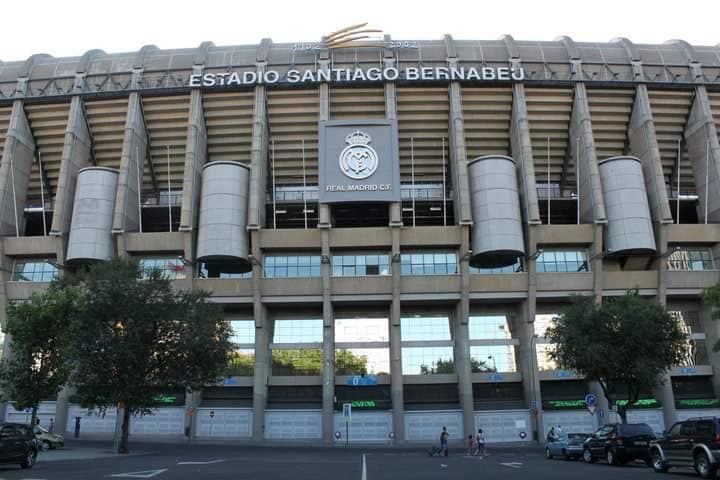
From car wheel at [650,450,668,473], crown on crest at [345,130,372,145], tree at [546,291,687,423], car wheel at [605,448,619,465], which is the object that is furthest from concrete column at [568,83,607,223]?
car wheel at [650,450,668,473]

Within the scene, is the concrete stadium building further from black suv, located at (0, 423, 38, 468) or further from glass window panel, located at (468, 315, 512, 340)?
black suv, located at (0, 423, 38, 468)

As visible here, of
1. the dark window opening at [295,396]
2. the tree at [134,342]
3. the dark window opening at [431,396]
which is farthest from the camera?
the dark window opening at [295,396]

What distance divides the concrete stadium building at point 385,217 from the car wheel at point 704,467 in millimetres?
28019

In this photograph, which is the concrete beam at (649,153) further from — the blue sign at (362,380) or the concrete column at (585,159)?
the blue sign at (362,380)

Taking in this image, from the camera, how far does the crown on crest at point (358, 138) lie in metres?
49.0

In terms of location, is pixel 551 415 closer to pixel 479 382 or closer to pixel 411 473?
pixel 479 382

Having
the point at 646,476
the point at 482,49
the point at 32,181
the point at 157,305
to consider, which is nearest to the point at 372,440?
the point at 157,305

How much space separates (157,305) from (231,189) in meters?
19.3

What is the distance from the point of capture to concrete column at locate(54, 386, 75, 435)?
46562 mm

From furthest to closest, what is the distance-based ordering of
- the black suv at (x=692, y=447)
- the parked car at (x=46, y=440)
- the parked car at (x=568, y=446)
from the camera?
1. the parked car at (x=46, y=440)
2. the parked car at (x=568, y=446)
3. the black suv at (x=692, y=447)

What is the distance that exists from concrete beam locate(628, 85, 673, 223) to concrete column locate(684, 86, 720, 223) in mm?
3868

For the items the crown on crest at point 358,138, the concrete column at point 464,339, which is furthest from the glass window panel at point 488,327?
the crown on crest at point 358,138

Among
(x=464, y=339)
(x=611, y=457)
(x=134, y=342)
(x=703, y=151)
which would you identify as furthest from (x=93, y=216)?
(x=703, y=151)

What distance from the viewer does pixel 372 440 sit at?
4659cm
